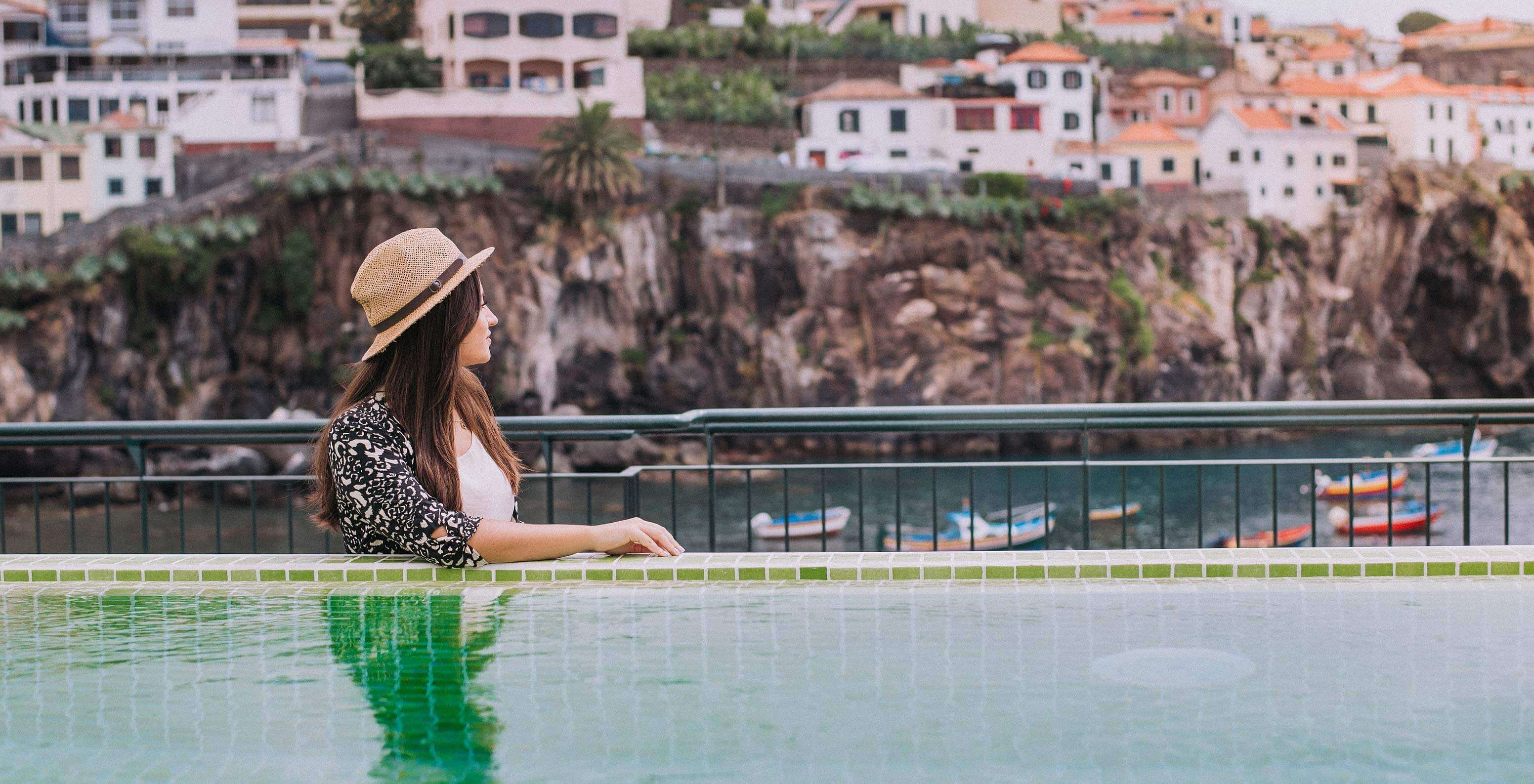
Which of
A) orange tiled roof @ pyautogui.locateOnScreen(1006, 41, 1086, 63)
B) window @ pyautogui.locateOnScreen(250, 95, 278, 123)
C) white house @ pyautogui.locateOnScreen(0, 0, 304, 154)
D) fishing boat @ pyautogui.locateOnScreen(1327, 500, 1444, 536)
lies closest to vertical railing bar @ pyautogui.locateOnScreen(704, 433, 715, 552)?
fishing boat @ pyautogui.locateOnScreen(1327, 500, 1444, 536)

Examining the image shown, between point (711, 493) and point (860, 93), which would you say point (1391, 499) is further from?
point (860, 93)

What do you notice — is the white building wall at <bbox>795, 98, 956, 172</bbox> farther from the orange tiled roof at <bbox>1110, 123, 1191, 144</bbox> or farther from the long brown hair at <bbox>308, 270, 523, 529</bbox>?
the long brown hair at <bbox>308, 270, 523, 529</bbox>

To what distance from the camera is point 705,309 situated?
1679 inches

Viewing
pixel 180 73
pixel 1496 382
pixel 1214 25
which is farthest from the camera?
pixel 1214 25

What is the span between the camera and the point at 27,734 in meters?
2.85

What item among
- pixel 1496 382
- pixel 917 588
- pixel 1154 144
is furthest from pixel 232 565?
pixel 1496 382

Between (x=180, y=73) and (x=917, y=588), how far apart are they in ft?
142

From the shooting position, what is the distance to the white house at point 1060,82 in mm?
50312

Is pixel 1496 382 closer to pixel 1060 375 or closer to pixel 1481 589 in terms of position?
pixel 1060 375

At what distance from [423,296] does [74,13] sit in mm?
48203

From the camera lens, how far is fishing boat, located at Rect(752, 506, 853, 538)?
3112cm

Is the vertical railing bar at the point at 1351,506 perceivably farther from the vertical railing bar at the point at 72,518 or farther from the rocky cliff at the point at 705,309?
the rocky cliff at the point at 705,309

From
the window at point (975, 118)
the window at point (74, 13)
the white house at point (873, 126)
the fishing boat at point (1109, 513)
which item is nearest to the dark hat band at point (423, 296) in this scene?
the fishing boat at point (1109, 513)

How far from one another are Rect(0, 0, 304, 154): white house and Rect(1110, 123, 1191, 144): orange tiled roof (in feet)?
83.2
